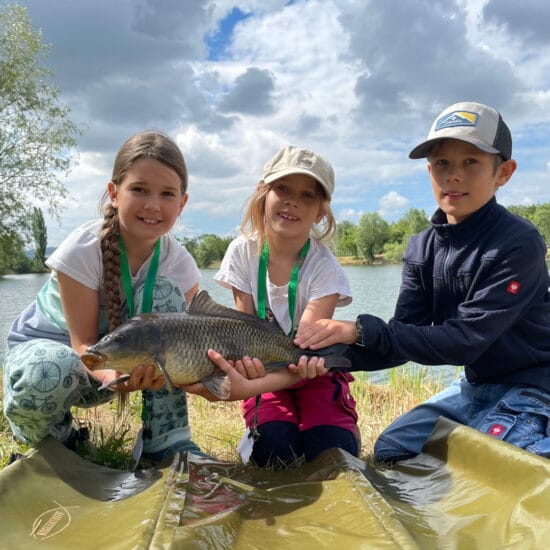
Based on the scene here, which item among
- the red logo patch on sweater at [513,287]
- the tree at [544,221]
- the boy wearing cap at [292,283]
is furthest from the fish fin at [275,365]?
the tree at [544,221]

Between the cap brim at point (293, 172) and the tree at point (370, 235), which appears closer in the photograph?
the cap brim at point (293, 172)

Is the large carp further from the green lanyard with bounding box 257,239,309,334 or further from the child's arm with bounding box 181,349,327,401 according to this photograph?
the green lanyard with bounding box 257,239,309,334

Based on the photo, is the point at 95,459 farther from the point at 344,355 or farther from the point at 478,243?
the point at 478,243

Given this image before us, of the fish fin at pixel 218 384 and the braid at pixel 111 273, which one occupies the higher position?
the braid at pixel 111 273

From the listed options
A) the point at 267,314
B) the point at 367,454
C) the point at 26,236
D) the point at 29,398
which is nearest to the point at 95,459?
the point at 29,398

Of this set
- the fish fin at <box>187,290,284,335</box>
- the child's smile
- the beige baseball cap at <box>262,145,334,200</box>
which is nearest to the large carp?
the fish fin at <box>187,290,284,335</box>

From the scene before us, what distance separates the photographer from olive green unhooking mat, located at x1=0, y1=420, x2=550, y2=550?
127cm

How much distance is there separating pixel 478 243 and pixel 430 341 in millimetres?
417

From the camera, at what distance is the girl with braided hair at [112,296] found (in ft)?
5.97

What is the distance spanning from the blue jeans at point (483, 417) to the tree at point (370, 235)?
31255mm

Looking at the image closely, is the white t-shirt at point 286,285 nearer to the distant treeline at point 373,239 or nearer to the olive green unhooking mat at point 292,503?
the olive green unhooking mat at point 292,503

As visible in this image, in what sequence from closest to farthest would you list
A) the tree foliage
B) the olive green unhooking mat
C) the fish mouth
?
the olive green unhooking mat
the fish mouth
the tree foliage

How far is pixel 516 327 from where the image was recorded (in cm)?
205

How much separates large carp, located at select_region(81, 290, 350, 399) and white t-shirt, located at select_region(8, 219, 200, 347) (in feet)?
1.20
